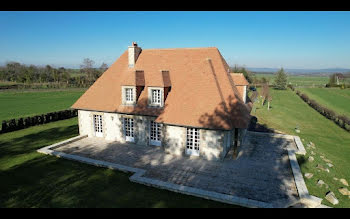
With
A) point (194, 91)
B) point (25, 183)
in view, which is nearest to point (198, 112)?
point (194, 91)

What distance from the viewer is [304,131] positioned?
1150 inches

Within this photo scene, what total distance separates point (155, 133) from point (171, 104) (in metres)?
3.14

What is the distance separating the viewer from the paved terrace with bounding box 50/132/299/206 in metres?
12.3

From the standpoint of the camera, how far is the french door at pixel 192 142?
1616 cm

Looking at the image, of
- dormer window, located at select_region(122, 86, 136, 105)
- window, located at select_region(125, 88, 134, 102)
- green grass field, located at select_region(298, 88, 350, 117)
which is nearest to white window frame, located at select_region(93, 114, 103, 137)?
dormer window, located at select_region(122, 86, 136, 105)

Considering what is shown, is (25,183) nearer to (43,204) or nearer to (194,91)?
(43,204)

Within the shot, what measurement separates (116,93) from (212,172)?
11.7 meters

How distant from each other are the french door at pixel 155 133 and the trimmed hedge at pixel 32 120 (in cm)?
1711

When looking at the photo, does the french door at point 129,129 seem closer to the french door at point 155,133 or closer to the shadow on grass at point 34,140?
the french door at point 155,133

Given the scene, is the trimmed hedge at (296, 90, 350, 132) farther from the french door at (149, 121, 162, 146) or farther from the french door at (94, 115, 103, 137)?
the french door at (94, 115, 103, 137)
